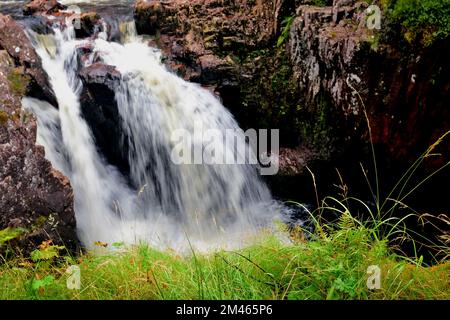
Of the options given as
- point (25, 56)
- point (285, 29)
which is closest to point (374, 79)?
point (285, 29)

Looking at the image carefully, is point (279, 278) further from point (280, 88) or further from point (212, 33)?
point (212, 33)

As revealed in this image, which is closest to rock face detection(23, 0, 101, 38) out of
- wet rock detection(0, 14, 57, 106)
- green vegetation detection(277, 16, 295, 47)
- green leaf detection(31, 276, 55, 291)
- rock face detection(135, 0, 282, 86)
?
rock face detection(135, 0, 282, 86)

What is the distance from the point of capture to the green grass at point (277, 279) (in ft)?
6.83

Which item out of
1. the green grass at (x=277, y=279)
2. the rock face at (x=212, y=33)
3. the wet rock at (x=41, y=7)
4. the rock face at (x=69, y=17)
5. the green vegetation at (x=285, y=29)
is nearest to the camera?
the green grass at (x=277, y=279)

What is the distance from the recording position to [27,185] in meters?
3.92

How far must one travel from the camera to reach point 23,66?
4.86m

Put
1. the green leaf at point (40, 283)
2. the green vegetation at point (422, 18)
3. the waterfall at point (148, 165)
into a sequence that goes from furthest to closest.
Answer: the waterfall at point (148, 165), the green vegetation at point (422, 18), the green leaf at point (40, 283)

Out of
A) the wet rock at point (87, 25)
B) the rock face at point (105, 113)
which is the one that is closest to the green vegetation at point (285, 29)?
the rock face at point (105, 113)

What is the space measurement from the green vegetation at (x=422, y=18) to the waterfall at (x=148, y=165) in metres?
2.82

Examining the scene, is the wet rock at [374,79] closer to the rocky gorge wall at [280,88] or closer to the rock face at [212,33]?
the rocky gorge wall at [280,88]

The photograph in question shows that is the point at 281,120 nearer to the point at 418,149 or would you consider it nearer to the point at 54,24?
the point at 418,149

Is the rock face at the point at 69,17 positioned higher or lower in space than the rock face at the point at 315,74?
higher

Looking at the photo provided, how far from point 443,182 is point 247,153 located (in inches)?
111

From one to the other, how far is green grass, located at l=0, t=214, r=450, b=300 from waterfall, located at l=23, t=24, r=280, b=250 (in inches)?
98.1
